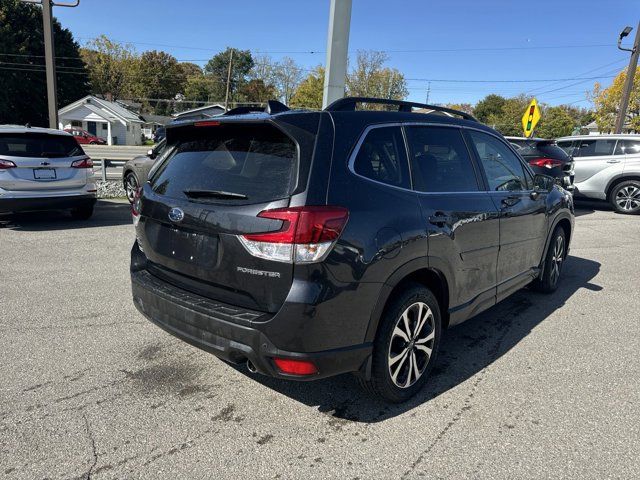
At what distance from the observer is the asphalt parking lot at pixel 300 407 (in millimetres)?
2539

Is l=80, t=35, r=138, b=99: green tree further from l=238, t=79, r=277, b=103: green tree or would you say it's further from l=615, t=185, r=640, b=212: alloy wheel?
l=615, t=185, r=640, b=212: alloy wheel

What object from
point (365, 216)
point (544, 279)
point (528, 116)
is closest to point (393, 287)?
point (365, 216)

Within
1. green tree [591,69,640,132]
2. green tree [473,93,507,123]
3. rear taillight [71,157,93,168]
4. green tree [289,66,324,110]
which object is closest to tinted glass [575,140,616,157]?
rear taillight [71,157,93,168]

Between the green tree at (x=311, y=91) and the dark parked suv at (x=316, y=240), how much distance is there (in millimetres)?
55292

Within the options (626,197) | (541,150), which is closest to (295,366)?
(541,150)

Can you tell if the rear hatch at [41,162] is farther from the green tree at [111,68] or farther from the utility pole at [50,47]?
the green tree at [111,68]

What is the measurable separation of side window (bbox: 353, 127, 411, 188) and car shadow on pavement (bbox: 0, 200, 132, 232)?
7159 millimetres

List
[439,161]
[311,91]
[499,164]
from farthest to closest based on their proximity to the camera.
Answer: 1. [311,91]
2. [499,164]
3. [439,161]

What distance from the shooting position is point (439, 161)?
135 inches

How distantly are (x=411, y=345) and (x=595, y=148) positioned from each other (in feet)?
39.2

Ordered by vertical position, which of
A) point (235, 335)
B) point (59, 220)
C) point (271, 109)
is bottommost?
point (59, 220)

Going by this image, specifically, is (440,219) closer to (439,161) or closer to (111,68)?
(439,161)

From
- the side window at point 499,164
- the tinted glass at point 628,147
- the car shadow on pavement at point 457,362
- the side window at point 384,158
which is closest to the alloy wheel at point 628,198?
the tinted glass at point 628,147

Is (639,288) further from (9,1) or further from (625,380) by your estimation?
(9,1)
